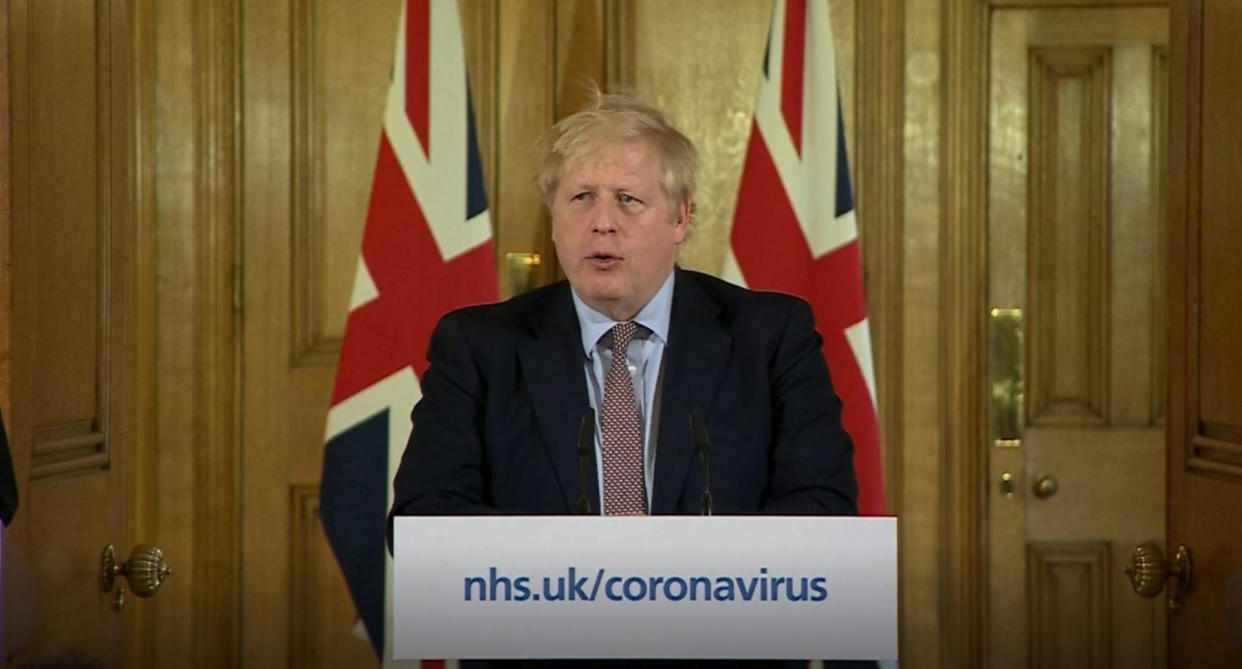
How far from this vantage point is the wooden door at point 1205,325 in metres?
2.40

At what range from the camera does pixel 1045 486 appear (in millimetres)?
4141

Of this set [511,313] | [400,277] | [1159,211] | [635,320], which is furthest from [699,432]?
[1159,211]

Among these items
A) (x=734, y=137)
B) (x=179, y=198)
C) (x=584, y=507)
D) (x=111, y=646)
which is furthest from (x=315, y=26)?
(x=584, y=507)

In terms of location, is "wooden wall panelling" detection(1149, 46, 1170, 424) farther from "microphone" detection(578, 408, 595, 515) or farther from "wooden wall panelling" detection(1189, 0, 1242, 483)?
"microphone" detection(578, 408, 595, 515)

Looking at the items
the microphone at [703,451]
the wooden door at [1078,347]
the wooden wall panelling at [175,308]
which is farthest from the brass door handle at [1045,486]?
the microphone at [703,451]

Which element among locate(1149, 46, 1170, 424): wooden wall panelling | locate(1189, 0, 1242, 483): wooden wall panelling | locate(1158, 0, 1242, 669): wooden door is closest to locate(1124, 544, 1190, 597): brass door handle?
locate(1158, 0, 1242, 669): wooden door

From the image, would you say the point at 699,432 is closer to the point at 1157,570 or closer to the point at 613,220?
the point at 613,220

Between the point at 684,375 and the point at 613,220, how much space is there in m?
0.22

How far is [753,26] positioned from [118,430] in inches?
79.9

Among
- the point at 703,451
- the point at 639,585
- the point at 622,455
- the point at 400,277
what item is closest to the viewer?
the point at 639,585

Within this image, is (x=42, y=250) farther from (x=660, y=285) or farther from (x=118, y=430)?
(x=660, y=285)

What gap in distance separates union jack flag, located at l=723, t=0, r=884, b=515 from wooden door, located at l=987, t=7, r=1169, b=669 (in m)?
0.59

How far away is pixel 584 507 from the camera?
6.07ft

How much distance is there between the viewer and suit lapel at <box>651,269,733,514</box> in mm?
2045
